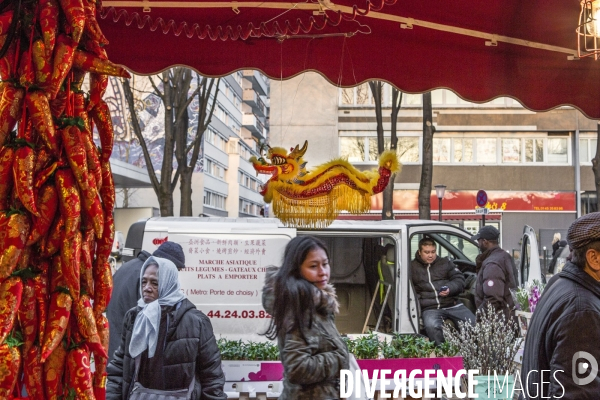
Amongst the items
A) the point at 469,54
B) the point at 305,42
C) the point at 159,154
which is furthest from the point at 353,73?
the point at 159,154

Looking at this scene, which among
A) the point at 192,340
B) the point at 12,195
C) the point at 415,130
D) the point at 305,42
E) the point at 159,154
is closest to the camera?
the point at 12,195

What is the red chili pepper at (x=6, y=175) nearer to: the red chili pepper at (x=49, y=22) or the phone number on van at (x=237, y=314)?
the red chili pepper at (x=49, y=22)

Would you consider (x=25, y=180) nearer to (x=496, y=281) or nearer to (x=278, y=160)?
(x=278, y=160)

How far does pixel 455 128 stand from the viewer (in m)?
Answer: 36.0

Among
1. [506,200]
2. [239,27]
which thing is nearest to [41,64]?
[239,27]

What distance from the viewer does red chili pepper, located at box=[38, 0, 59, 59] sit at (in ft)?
7.36

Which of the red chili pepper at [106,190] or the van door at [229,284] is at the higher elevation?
the red chili pepper at [106,190]

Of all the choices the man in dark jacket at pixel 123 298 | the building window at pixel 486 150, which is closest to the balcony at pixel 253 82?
the building window at pixel 486 150

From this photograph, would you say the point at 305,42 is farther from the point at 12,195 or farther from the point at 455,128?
the point at 455,128

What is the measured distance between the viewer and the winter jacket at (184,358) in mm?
3988

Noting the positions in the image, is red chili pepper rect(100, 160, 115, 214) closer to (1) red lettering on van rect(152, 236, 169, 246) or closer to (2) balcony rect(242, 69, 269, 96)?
(1) red lettering on van rect(152, 236, 169, 246)

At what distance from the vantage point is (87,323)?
7.29ft

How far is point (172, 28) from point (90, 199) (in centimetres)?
306

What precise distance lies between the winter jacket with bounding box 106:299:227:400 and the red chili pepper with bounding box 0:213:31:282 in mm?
2028
